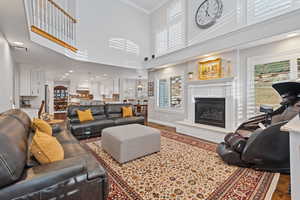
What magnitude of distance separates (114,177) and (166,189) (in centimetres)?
77

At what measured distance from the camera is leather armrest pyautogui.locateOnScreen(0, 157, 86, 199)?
0.93 metres

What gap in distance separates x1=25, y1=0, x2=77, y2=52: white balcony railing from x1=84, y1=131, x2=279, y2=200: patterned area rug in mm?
3132

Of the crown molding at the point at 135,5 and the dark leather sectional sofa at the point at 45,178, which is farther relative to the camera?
the crown molding at the point at 135,5

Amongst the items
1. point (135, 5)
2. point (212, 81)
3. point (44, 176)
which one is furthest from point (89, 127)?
point (135, 5)

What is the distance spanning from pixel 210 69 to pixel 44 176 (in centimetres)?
439

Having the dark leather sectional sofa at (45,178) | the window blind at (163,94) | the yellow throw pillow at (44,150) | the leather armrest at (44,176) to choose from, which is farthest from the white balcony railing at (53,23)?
the window blind at (163,94)

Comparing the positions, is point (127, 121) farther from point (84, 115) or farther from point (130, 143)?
point (130, 143)

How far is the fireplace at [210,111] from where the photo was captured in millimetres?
3883

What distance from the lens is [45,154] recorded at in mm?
1262

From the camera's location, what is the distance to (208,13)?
14.1 feet

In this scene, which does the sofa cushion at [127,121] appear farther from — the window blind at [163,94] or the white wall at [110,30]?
the white wall at [110,30]

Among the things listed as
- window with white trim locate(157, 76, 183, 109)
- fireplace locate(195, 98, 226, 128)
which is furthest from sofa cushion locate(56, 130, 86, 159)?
window with white trim locate(157, 76, 183, 109)

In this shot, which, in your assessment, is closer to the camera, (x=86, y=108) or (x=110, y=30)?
(x=86, y=108)

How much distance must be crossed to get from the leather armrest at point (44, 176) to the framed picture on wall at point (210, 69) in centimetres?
402
